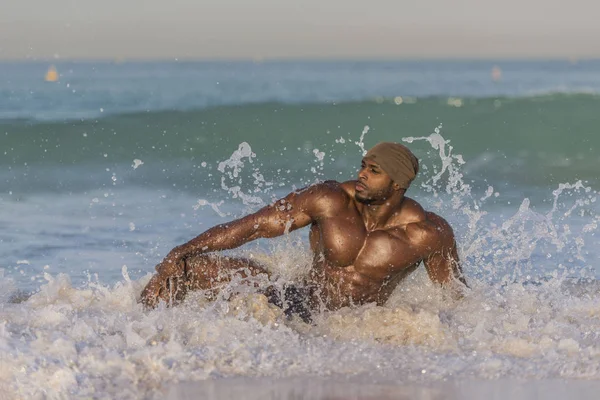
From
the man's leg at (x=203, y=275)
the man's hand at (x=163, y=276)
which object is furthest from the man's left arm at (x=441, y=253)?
the man's hand at (x=163, y=276)

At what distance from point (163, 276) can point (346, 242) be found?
105cm

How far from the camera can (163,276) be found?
6582mm

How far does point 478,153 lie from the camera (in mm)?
18641

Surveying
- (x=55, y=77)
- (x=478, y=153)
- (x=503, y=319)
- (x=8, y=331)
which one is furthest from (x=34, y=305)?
(x=55, y=77)

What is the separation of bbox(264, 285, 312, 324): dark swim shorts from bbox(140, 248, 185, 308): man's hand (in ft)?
1.77

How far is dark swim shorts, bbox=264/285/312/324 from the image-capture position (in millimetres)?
6645

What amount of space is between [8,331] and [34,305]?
94 cm

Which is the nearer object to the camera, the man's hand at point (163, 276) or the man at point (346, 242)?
the man at point (346, 242)

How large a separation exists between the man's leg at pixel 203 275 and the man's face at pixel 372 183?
0.86m

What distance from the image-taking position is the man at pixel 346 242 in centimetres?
628

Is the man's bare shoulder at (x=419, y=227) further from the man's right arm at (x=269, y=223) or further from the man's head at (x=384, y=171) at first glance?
the man's right arm at (x=269, y=223)

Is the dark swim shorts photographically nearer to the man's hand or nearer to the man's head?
the man's hand

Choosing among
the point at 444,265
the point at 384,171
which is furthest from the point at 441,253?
the point at 384,171

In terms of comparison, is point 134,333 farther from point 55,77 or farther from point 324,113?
point 55,77
